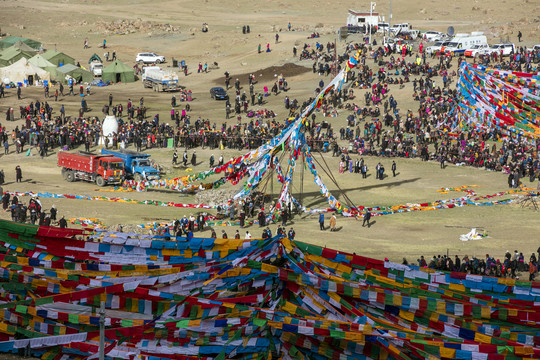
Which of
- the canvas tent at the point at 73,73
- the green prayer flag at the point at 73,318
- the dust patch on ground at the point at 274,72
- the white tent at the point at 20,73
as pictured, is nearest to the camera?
the green prayer flag at the point at 73,318

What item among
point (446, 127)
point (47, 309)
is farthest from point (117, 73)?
point (47, 309)

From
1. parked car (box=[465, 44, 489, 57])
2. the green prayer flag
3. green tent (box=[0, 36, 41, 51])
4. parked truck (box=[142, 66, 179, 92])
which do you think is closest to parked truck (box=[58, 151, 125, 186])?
parked truck (box=[142, 66, 179, 92])

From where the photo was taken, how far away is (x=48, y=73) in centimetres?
7606

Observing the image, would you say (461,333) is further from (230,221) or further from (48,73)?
(48,73)

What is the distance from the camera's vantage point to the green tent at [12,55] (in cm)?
7876

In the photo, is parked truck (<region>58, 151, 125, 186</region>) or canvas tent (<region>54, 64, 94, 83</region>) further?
canvas tent (<region>54, 64, 94, 83</region>)

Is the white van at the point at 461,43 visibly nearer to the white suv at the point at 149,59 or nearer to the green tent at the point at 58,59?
the white suv at the point at 149,59

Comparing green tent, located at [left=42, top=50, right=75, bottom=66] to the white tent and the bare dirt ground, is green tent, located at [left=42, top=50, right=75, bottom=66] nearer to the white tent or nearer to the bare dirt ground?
the white tent

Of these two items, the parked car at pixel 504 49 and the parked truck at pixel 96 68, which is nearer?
the parked car at pixel 504 49

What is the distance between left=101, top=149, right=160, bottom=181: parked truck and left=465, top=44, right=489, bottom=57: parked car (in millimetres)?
34669

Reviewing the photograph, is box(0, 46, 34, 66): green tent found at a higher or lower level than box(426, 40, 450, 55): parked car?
lower

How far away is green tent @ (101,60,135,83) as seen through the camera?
76.7 m

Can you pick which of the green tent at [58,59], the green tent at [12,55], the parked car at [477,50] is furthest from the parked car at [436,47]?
the green tent at [12,55]

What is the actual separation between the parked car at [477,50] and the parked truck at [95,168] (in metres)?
37.0
